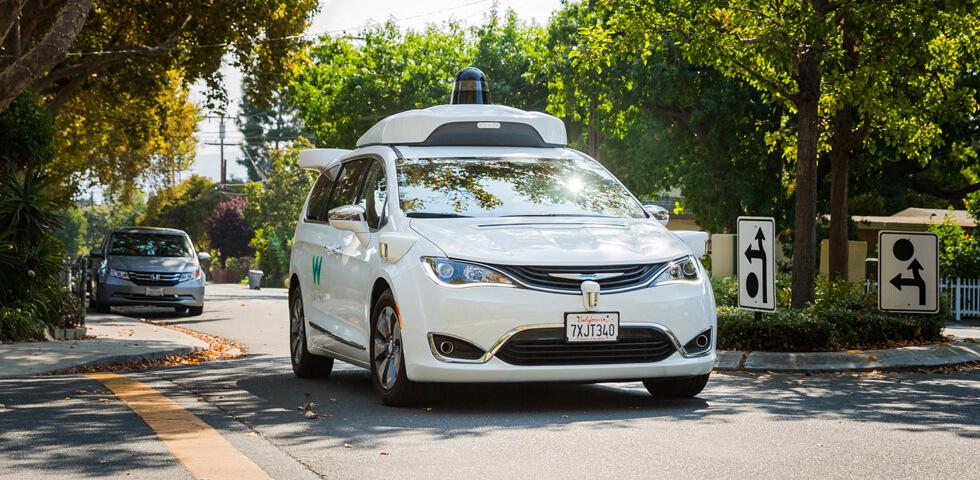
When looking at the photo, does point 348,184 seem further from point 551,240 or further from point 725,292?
point 725,292

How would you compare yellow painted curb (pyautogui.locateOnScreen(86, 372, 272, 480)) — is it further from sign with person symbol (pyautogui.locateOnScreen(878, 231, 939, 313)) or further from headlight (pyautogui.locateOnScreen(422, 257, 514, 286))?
sign with person symbol (pyautogui.locateOnScreen(878, 231, 939, 313))

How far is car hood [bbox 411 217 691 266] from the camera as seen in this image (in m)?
7.07

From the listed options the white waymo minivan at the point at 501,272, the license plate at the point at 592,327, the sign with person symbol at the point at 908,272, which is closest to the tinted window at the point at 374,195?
the white waymo minivan at the point at 501,272

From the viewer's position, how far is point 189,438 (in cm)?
628

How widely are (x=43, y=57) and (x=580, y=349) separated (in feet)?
25.7

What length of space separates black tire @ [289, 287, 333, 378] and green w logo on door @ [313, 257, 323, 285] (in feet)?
1.58

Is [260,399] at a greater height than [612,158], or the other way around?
[612,158]

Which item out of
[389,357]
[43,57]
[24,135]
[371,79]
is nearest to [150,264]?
[24,135]

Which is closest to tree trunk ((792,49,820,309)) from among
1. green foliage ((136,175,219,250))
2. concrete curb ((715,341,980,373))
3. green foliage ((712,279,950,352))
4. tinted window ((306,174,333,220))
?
green foliage ((712,279,950,352))

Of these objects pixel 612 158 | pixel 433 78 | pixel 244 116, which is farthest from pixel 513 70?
pixel 244 116

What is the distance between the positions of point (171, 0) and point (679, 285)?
1689cm

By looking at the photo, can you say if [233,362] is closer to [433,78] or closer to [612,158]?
[612,158]

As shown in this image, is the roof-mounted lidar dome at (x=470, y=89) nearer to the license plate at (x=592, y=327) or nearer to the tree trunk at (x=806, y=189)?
the tree trunk at (x=806, y=189)

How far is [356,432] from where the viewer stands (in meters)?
6.46
